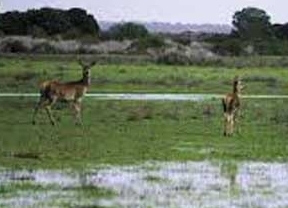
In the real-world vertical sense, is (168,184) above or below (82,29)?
above

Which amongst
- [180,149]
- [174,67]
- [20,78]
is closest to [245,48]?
[174,67]

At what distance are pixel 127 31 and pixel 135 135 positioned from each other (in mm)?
74011

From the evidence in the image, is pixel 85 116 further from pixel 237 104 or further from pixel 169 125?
pixel 237 104

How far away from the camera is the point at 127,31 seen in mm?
100000

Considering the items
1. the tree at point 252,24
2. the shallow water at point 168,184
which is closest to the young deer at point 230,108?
the shallow water at point 168,184

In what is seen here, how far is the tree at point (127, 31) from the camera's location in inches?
3858

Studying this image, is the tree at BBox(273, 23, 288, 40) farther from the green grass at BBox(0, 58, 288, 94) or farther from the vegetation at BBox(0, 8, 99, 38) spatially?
the green grass at BBox(0, 58, 288, 94)

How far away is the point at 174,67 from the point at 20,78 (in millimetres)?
14075

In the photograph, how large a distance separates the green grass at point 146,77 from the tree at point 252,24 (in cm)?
4380

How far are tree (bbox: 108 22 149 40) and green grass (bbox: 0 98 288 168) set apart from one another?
61.1 meters

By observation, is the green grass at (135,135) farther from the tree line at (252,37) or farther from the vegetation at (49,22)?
the vegetation at (49,22)

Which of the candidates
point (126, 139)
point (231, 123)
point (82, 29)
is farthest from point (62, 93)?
point (82, 29)

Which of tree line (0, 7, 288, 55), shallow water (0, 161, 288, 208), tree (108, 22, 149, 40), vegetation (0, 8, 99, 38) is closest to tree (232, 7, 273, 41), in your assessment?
tree line (0, 7, 288, 55)

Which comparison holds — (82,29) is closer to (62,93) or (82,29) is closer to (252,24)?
(252,24)
